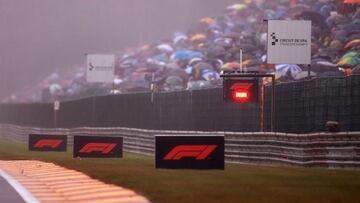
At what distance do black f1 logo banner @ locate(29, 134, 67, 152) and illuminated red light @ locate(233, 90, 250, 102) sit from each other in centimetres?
1335

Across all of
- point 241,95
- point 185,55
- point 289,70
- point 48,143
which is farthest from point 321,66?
point 185,55

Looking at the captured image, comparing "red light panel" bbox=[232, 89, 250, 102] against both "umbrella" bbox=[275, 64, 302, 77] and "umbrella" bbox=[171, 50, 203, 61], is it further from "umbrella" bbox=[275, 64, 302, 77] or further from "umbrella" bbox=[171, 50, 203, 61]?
"umbrella" bbox=[171, 50, 203, 61]

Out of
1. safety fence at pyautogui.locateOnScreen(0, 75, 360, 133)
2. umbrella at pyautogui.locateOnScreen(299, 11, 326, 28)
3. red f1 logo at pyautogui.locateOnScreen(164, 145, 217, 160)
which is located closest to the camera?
red f1 logo at pyautogui.locateOnScreen(164, 145, 217, 160)

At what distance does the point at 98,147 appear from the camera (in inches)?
1340

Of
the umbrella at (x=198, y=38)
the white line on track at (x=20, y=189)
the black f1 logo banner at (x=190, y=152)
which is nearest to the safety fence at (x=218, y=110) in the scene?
the black f1 logo banner at (x=190, y=152)

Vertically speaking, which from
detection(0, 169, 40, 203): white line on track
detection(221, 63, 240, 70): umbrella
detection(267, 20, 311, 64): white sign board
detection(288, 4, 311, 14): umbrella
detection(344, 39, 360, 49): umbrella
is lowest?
detection(0, 169, 40, 203): white line on track

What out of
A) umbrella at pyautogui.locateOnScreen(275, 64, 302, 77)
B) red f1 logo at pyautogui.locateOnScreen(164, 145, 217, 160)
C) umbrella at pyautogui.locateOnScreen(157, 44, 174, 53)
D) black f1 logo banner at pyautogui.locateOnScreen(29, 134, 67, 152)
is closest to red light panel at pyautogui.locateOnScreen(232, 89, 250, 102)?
red f1 logo at pyautogui.locateOnScreen(164, 145, 217, 160)

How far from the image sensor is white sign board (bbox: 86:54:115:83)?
2235 inches

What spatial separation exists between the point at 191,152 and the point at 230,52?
35.6m

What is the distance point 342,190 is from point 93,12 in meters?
84.8

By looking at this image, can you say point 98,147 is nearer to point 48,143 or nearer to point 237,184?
point 48,143

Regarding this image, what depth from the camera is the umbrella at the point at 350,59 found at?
42.6 m

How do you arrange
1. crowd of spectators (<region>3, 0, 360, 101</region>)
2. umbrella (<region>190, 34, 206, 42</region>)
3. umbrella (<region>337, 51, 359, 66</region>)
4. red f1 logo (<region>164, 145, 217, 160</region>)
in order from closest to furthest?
red f1 logo (<region>164, 145, 217, 160</region>) < umbrella (<region>337, 51, 359, 66</region>) < crowd of spectators (<region>3, 0, 360, 101</region>) < umbrella (<region>190, 34, 206, 42</region>)

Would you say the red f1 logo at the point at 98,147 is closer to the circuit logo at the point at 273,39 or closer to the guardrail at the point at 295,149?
the guardrail at the point at 295,149
